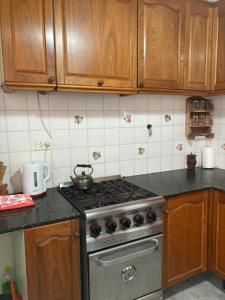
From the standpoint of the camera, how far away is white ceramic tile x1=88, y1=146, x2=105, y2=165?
1976 millimetres

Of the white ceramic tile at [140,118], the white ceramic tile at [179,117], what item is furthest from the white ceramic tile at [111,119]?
the white ceramic tile at [179,117]

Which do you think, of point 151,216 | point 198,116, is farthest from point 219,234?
point 198,116

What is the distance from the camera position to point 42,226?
4.17 ft

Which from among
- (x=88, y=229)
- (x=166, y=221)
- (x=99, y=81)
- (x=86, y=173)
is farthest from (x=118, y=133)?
(x=88, y=229)

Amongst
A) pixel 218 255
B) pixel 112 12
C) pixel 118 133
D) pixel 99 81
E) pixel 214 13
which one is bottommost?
pixel 218 255

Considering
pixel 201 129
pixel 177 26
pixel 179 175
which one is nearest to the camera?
pixel 177 26

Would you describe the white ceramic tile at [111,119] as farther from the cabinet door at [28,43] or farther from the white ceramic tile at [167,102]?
the cabinet door at [28,43]

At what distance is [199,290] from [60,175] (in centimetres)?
141

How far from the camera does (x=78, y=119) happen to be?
1896 mm

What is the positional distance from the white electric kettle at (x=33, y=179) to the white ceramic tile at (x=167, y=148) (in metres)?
1.14

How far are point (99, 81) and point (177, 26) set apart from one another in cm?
80

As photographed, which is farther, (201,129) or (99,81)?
(201,129)

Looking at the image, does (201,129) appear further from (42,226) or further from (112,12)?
(42,226)

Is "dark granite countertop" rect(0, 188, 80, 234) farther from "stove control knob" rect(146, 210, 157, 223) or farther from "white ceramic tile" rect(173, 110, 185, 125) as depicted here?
"white ceramic tile" rect(173, 110, 185, 125)
